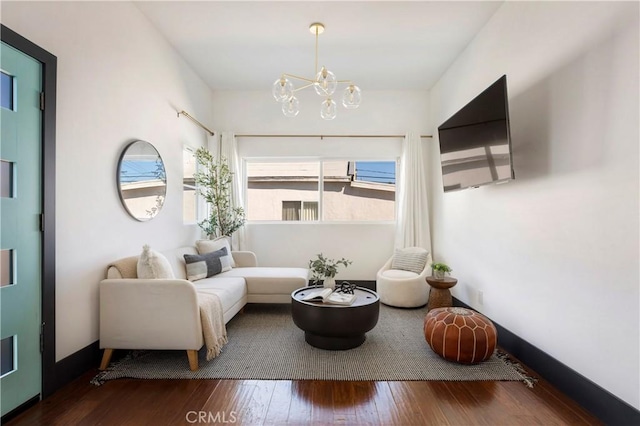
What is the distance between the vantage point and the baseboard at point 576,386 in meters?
1.67

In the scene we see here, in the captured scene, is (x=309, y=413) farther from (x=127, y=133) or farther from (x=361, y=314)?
(x=127, y=133)

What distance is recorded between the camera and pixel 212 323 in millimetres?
2414

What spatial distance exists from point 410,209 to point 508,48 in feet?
7.70

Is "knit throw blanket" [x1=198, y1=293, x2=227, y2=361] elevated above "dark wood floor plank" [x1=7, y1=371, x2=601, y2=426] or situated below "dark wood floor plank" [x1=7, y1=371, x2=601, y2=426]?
above

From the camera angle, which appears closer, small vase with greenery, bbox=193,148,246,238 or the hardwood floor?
the hardwood floor

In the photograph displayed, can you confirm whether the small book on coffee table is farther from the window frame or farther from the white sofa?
the window frame

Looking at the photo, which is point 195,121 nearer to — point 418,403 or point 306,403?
point 306,403

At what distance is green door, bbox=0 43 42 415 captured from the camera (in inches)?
67.4

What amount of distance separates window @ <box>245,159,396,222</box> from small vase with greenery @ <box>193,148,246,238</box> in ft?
1.46

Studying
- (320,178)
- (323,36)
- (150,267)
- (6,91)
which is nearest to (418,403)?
(150,267)

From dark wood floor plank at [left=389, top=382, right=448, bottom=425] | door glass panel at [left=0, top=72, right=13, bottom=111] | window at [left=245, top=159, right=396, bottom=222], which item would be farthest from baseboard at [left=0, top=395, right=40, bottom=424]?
window at [left=245, top=159, right=396, bottom=222]

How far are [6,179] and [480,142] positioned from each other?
10.4 feet

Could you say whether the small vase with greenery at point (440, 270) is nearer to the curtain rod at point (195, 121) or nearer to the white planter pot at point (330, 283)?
the white planter pot at point (330, 283)

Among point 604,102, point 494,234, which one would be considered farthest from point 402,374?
point 604,102
